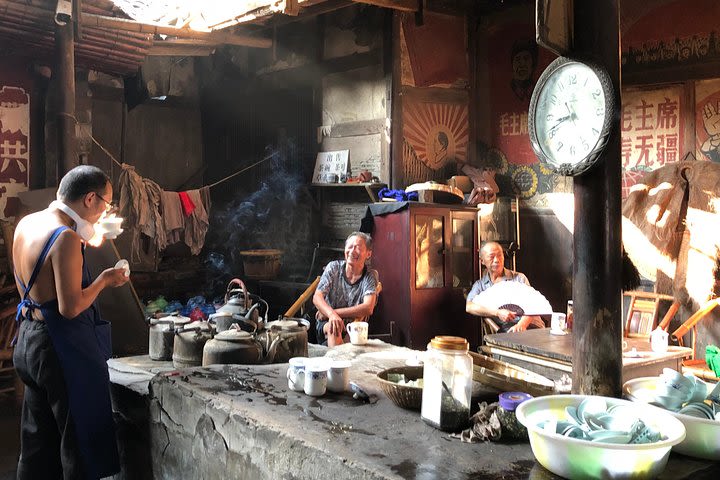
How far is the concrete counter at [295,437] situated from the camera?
7.46ft

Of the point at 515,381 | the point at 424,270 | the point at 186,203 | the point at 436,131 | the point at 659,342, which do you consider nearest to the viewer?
the point at 515,381

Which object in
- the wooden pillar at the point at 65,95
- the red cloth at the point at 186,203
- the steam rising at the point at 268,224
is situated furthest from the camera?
the steam rising at the point at 268,224

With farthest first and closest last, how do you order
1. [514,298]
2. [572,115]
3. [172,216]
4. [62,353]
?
[172,216] → [514,298] → [62,353] → [572,115]

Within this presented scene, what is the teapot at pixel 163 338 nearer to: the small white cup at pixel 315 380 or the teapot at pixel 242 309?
the teapot at pixel 242 309

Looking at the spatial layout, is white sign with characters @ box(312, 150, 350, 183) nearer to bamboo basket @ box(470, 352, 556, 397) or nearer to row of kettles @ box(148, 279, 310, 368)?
row of kettles @ box(148, 279, 310, 368)

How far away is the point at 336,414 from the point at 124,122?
328 inches

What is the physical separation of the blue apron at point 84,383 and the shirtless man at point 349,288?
2731 millimetres

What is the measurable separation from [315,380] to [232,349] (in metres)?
0.88

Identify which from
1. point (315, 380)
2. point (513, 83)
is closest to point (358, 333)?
point (315, 380)

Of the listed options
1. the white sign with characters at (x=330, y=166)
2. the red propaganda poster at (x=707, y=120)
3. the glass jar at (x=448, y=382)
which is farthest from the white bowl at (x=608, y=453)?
the white sign with characters at (x=330, y=166)

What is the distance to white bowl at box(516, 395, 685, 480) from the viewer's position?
1.93 meters

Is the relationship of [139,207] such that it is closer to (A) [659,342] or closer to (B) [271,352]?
(B) [271,352]

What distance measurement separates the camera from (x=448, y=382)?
100 inches

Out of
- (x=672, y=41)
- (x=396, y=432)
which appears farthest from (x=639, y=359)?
(x=672, y=41)
